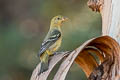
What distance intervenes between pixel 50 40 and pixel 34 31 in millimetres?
5990

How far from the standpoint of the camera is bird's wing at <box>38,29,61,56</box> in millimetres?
5020

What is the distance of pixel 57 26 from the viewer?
225 inches

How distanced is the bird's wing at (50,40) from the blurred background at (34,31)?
3.91m

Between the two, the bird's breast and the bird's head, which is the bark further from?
the bird's head

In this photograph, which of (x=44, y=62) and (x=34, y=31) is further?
(x=34, y=31)

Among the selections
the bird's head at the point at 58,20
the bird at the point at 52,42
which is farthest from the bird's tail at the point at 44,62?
the bird's head at the point at 58,20

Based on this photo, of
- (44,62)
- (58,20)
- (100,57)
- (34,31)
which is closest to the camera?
(100,57)

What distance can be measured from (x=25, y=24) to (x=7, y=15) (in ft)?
2.43

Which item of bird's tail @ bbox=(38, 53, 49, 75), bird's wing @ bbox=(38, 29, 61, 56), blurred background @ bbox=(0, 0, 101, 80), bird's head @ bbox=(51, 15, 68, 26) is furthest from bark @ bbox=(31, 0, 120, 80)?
blurred background @ bbox=(0, 0, 101, 80)

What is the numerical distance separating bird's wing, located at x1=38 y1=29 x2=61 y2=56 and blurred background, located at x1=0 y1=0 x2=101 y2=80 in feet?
12.8

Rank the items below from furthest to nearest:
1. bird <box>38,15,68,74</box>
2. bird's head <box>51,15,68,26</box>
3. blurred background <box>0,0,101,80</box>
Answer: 1. blurred background <box>0,0,101,80</box>
2. bird's head <box>51,15,68,26</box>
3. bird <box>38,15,68,74</box>

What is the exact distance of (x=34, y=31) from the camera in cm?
1115

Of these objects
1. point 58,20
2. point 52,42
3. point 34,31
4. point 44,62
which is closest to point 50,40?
point 52,42

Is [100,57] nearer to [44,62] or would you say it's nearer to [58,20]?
[44,62]
